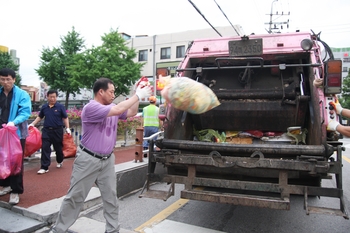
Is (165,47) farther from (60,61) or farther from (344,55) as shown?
(344,55)

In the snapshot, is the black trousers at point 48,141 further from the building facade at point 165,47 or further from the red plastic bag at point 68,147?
the building facade at point 165,47

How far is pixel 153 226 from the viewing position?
3.43 meters

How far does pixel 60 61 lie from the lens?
85.9ft

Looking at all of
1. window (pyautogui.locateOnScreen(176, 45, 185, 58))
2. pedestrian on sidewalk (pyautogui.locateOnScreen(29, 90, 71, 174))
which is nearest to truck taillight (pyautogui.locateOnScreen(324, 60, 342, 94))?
pedestrian on sidewalk (pyautogui.locateOnScreen(29, 90, 71, 174))

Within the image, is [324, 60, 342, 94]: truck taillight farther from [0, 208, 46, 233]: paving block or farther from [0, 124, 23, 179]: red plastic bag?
[0, 124, 23, 179]: red plastic bag

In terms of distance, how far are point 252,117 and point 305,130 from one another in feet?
2.56

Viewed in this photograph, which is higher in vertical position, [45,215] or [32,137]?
[32,137]

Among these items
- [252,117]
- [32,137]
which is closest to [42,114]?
[32,137]

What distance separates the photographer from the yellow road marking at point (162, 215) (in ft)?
11.2

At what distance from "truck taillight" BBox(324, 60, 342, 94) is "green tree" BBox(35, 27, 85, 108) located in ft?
83.1

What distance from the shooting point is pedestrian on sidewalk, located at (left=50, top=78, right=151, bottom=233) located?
9.05 feet

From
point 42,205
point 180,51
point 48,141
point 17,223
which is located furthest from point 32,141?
point 180,51

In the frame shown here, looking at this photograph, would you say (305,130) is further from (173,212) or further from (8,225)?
(8,225)

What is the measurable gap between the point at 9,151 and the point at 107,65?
21617mm
